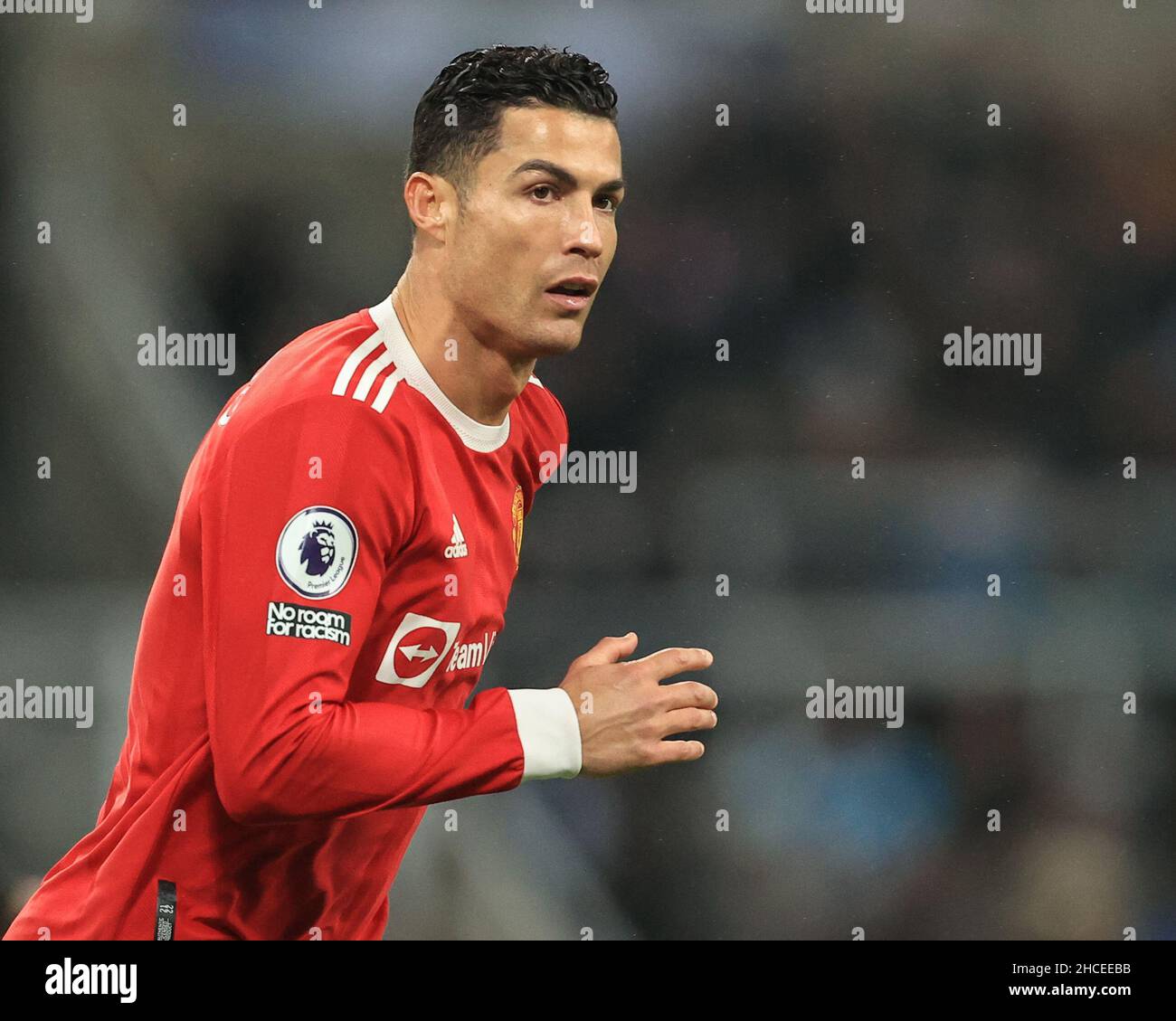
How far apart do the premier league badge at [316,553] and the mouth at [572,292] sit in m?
0.47

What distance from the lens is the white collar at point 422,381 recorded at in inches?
72.8

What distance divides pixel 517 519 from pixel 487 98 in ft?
2.06

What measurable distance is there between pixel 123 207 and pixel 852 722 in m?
2.58

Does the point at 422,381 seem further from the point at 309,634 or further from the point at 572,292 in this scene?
the point at 309,634

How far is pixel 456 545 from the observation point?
5.99 feet

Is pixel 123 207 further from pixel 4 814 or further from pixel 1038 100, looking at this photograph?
pixel 1038 100

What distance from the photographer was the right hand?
1.75 meters

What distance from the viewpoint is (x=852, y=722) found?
3977 mm

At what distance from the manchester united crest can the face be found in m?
0.28

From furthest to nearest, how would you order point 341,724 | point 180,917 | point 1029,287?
point 1029,287, point 180,917, point 341,724

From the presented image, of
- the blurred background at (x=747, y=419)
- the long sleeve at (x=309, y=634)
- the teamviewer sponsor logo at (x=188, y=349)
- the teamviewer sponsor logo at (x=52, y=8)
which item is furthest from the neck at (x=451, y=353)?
the teamviewer sponsor logo at (x=52, y=8)

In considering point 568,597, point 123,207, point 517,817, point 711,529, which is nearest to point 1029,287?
point 711,529

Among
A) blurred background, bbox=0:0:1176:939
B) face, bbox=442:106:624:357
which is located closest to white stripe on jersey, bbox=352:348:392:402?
face, bbox=442:106:624:357

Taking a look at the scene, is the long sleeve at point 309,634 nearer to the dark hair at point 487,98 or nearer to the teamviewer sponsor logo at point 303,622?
the teamviewer sponsor logo at point 303,622
